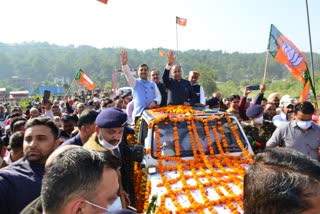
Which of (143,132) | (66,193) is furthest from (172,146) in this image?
(66,193)

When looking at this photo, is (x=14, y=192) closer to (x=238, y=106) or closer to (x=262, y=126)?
(x=262, y=126)

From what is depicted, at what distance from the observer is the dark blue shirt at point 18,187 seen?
8.22 ft

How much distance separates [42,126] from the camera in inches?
131

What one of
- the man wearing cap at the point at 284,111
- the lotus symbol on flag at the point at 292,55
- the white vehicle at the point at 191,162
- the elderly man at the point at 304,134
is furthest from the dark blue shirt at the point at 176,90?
the lotus symbol on flag at the point at 292,55

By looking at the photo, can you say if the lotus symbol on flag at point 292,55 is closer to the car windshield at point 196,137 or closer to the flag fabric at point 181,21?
the car windshield at point 196,137

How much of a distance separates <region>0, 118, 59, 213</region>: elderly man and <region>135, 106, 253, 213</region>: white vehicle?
1.37 m

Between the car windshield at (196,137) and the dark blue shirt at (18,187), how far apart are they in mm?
2211

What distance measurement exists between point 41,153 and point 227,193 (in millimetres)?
2055

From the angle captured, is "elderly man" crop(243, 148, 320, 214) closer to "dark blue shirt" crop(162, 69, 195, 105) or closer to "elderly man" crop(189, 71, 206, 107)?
"dark blue shirt" crop(162, 69, 195, 105)

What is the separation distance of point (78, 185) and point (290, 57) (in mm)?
8670

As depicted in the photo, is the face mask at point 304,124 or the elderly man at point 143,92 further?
the elderly man at point 143,92

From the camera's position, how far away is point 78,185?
Result: 5.27ft

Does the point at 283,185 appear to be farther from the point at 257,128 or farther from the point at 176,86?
the point at 176,86

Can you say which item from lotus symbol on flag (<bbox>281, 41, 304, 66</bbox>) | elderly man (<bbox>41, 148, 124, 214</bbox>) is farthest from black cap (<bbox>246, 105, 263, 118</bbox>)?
elderly man (<bbox>41, 148, 124, 214</bbox>)
